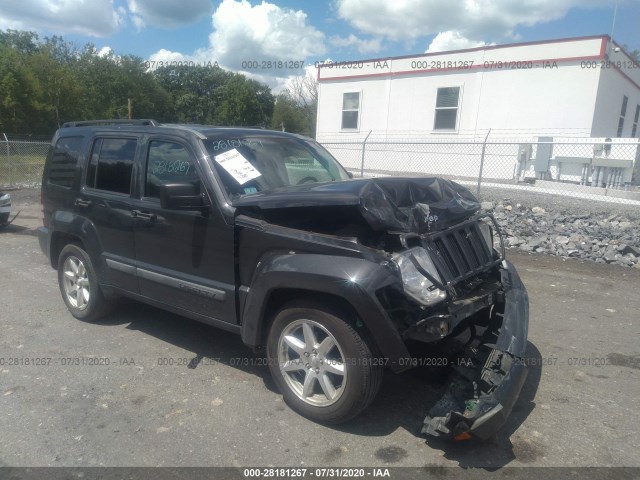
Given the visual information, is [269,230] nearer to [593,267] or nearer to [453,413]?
[453,413]

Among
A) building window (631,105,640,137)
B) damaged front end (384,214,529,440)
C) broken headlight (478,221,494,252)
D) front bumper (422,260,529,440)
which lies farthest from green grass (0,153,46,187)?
building window (631,105,640,137)

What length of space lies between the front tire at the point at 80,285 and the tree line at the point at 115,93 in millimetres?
2927

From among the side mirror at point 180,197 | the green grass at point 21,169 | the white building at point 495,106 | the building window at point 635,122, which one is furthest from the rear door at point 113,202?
the building window at point 635,122

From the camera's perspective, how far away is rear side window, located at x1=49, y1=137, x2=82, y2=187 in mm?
4980

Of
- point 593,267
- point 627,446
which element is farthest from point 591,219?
point 627,446

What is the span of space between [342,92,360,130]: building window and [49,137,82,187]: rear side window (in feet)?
45.4

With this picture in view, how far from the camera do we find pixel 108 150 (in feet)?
15.2

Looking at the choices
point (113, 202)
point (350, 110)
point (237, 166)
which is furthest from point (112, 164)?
point (350, 110)

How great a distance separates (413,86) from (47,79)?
28.3 metres

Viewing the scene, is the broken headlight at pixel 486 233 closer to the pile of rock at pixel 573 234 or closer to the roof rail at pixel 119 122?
the roof rail at pixel 119 122

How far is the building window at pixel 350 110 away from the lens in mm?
18062

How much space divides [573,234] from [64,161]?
813cm

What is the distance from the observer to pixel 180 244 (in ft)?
12.8

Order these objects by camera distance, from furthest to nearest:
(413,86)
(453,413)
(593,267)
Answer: (413,86), (593,267), (453,413)
